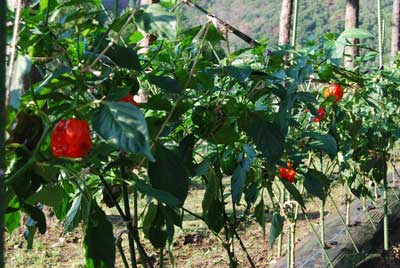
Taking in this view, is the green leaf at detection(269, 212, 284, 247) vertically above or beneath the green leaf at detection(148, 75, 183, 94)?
beneath

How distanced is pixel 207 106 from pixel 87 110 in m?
0.35

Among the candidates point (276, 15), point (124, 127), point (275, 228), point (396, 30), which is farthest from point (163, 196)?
point (276, 15)

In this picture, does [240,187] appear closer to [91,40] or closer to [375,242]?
[91,40]

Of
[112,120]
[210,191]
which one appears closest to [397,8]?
[210,191]

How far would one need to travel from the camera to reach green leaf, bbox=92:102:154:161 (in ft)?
1.99

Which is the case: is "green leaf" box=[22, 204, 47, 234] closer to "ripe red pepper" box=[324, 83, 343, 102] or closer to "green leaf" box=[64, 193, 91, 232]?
"green leaf" box=[64, 193, 91, 232]

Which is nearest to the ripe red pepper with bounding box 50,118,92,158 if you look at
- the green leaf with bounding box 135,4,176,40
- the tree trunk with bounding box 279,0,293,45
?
the green leaf with bounding box 135,4,176,40

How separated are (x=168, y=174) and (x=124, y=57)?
0.18 m

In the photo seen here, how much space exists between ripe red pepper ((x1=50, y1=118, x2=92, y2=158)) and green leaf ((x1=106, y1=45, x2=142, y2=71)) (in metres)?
0.15

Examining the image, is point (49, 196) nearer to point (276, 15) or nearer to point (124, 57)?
point (124, 57)

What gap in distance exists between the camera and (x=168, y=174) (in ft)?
2.87

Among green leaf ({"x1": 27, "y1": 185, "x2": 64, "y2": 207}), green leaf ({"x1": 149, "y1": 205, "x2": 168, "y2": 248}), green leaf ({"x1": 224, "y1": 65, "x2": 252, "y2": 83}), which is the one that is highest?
green leaf ({"x1": 224, "y1": 65, "x2": 252, "y2": 83})

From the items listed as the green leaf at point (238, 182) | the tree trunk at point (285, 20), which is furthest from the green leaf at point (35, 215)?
the tree trunk at point (285, 20)

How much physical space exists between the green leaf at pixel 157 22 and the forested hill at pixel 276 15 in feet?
85.7
